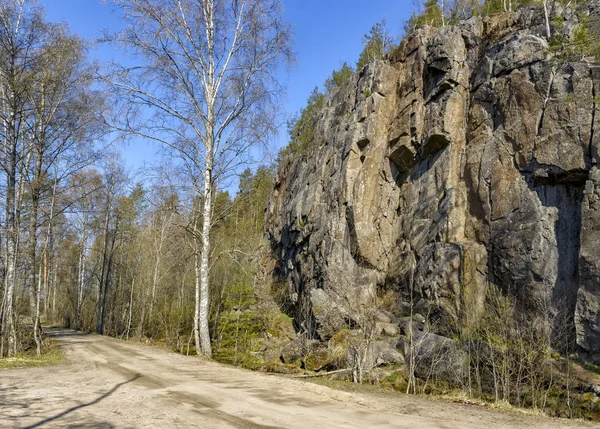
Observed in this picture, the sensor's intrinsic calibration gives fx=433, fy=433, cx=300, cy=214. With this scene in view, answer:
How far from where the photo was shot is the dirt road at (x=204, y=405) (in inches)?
244

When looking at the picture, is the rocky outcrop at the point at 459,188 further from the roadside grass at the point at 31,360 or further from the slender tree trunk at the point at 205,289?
the roadside grass at the point at 31,360

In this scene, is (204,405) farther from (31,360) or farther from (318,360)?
(318,360)

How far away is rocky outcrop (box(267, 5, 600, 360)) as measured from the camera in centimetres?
1738

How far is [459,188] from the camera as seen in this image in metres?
22.4

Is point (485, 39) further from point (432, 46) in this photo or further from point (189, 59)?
point (189, 59)

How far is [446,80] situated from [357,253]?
11.0 meters

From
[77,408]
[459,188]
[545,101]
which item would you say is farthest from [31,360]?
[545,101]

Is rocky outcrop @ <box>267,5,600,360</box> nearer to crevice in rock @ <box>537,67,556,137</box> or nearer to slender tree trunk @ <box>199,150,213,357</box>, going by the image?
crevice in rock @ <box>537,67,556,137</box>

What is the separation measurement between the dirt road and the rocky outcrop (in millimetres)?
7429

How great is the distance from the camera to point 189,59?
638 inches

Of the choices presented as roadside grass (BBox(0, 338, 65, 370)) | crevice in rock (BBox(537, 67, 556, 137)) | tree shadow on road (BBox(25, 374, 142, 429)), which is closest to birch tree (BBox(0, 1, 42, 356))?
roadside grass (BBox(0, 338, 65, 370))

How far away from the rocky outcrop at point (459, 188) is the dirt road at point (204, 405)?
7.43 metres

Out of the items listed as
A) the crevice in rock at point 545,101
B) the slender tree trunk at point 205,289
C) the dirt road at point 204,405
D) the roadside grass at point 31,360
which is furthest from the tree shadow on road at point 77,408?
the crevice in rock at point 545,101

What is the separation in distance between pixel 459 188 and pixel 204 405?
18.7 m
